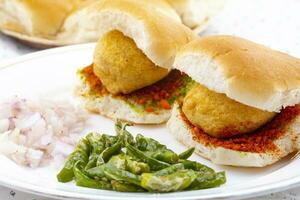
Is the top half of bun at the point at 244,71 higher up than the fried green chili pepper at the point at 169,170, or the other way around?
the top half of bun at the point at 244,71

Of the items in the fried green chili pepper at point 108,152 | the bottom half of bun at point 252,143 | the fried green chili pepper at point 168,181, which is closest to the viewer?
the fried green chili pepper at point 168,181

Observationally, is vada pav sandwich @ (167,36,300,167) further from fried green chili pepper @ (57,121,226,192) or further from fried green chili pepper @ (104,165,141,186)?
fried green chili pepper @ (104,165,141,186)

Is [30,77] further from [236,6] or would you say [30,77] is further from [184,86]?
[236,6]

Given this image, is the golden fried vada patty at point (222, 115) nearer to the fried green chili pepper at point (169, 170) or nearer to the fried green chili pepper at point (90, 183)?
the fried green chili pepper at point (169, 170)

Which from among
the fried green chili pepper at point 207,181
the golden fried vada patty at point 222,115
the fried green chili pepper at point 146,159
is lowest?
the fried green chili pepper at point 207,181

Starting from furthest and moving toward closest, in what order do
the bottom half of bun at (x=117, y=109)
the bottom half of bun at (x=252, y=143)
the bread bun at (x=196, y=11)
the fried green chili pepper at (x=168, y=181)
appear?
the bread bun at (x=196, y=11), the bottom half of bun at (x=117, y=109), the bottom half of bun at (x=252, y=143), the fried green chili pepper at (x=168, y=181)

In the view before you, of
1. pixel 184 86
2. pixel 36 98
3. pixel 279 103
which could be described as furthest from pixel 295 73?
pixel 36 98

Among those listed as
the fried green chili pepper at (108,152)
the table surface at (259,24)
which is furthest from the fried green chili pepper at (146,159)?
the table surface at (259,24)

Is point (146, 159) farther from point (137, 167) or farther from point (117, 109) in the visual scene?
point (117, 109)
